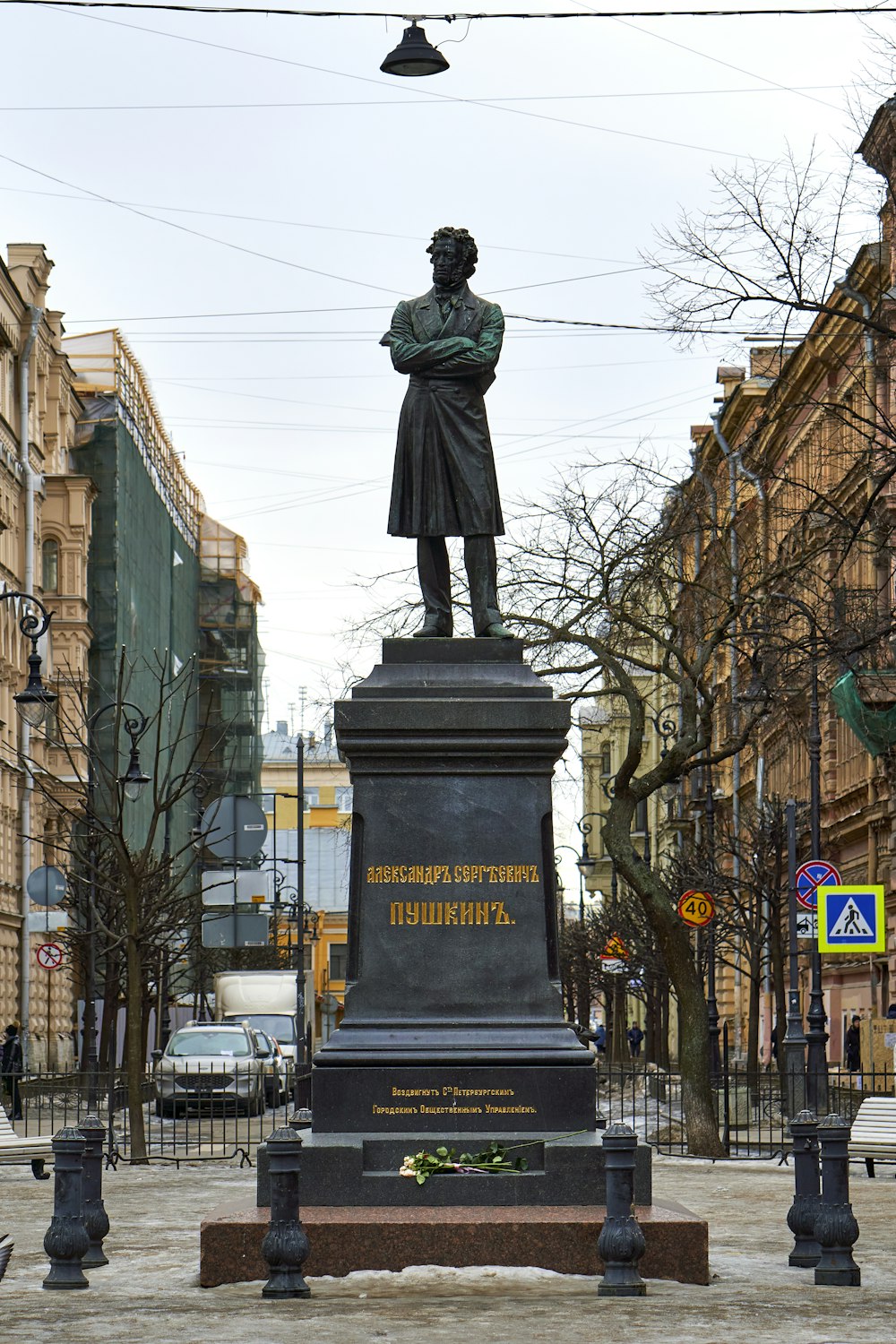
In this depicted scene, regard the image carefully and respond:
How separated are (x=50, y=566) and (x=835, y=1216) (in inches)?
2205

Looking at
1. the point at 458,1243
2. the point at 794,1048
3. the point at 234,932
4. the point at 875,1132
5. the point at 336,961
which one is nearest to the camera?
the point at 458,1243

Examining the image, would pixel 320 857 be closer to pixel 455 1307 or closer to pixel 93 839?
pixel 93 839

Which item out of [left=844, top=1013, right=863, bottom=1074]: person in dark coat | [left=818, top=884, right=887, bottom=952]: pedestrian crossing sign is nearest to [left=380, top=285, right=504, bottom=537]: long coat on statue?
[left=818, top=884, right=887, bottom=952]: pedestrian crossing sign

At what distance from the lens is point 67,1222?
1330cm

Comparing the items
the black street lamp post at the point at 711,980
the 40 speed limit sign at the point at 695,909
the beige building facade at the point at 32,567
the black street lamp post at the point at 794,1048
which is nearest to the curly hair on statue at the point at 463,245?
the black street lamp post at the point at 794,1048

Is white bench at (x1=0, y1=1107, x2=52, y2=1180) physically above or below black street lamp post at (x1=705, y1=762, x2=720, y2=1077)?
below

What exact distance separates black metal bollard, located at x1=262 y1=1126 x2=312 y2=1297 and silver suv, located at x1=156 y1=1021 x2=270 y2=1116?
21156 millimetres

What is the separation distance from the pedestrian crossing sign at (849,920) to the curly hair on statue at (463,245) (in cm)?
1184

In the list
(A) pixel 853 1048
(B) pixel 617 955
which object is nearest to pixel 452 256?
(A) pixel 853 1048

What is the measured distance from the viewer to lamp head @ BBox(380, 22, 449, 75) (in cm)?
1481

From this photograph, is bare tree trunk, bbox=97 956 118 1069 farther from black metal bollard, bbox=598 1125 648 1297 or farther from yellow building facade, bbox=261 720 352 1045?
yellow building facade, bbox=261 720 352 1045

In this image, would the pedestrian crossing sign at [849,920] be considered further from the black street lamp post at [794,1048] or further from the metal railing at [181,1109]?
the metal railing at [181,1109]

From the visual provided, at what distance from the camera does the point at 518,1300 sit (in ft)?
38.4

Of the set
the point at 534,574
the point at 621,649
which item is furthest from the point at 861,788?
the point at 534,574
